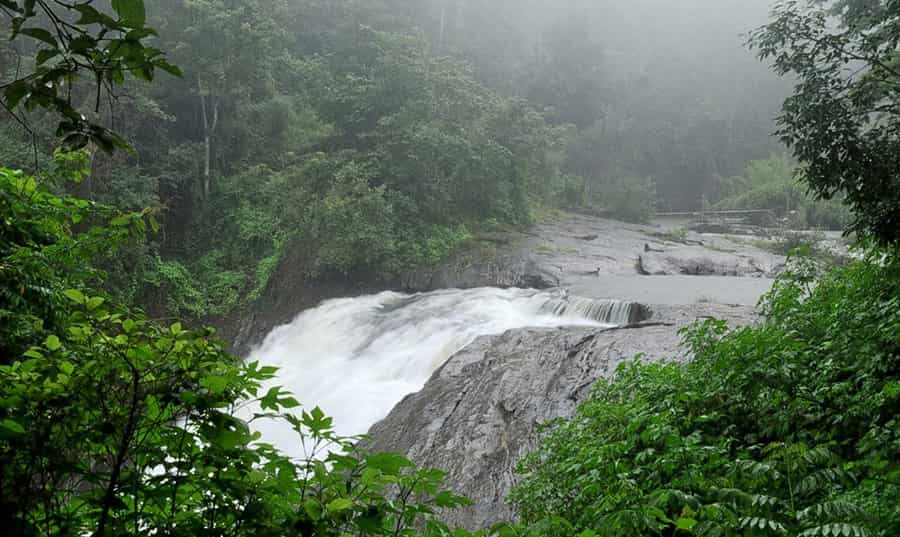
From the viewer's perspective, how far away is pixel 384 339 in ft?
36.7

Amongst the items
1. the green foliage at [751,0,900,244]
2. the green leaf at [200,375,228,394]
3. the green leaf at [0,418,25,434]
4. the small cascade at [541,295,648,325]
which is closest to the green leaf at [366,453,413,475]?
the green leaf at [200,375,228,394]

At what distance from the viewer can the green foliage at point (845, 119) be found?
169 inches

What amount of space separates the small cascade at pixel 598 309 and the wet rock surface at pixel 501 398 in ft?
3.51

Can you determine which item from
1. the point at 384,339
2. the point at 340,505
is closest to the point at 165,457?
the point at 340,505

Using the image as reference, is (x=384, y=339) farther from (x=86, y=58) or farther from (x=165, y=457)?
(x=86, y=58)

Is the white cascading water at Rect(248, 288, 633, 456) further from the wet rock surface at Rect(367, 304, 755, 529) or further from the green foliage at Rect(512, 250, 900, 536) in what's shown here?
the green foliage at Rect(512, 250, 900, 536)

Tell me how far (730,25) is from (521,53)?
24.0 m

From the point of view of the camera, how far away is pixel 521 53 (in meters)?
42.3

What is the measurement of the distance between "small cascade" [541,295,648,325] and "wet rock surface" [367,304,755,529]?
1069 millimetres

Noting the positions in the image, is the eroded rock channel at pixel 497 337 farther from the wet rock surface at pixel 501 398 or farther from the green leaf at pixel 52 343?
the green leaf at pixel 52 343

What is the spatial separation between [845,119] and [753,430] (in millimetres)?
2744

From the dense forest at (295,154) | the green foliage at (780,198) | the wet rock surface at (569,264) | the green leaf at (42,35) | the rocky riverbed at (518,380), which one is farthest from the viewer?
the green foliage at (780,198)

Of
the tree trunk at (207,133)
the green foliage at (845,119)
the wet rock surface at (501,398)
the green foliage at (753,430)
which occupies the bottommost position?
the wet rock surface at (501,398)

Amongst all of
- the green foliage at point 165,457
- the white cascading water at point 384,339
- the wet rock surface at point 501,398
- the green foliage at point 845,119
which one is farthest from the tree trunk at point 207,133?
the green foliage at point 165,457
